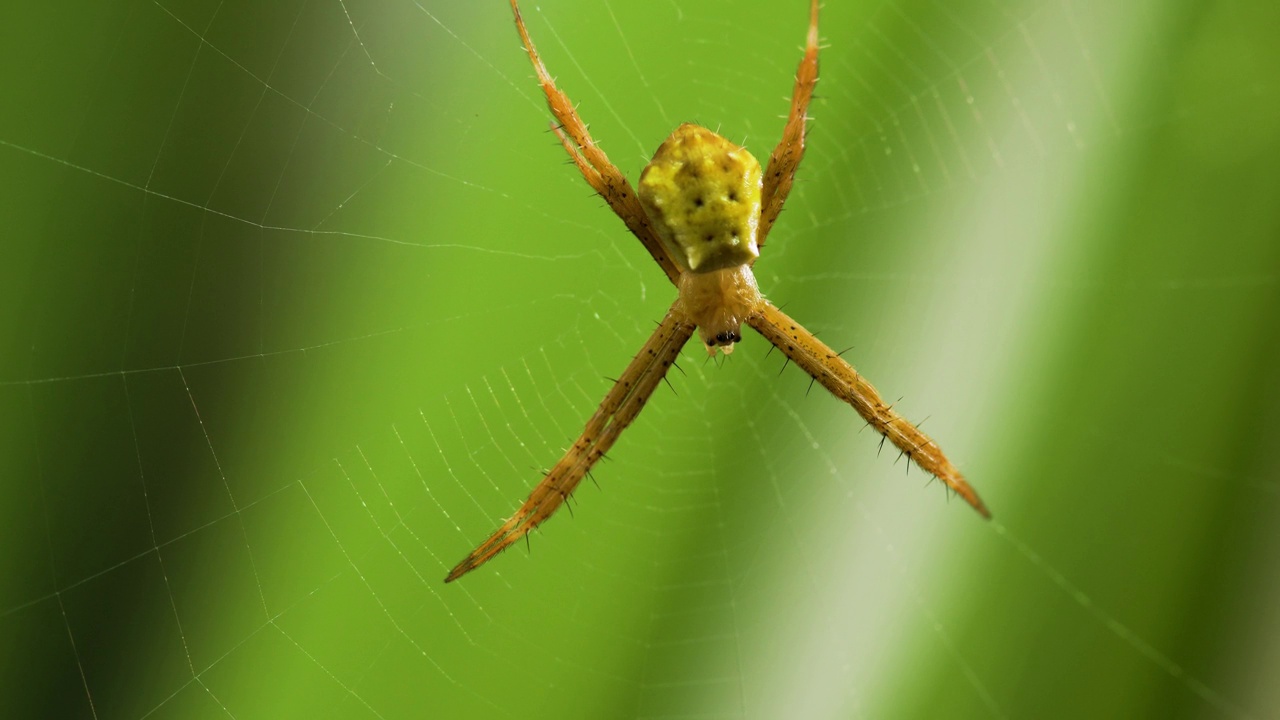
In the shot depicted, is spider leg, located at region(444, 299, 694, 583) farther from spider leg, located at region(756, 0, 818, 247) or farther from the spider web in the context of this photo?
spider leg, located at region(756, 0, 818, 247)

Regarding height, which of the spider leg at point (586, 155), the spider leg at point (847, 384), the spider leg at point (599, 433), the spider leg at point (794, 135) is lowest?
the spider leg at point (599, 433)

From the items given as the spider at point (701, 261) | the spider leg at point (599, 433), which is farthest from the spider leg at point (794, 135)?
the spider leg at point (599, 433)

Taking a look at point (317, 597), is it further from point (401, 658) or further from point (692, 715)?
point (692, 715)

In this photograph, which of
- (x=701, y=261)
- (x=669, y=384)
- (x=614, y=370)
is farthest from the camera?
(x=669, y=384)

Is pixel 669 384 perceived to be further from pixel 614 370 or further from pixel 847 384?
pixel 847 384

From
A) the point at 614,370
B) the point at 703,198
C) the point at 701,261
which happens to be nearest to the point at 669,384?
the point at 614,370

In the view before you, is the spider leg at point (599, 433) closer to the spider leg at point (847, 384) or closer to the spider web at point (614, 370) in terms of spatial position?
the spider web at point (614, 370)

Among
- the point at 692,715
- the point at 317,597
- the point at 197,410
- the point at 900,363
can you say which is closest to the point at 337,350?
the point at 197,410
